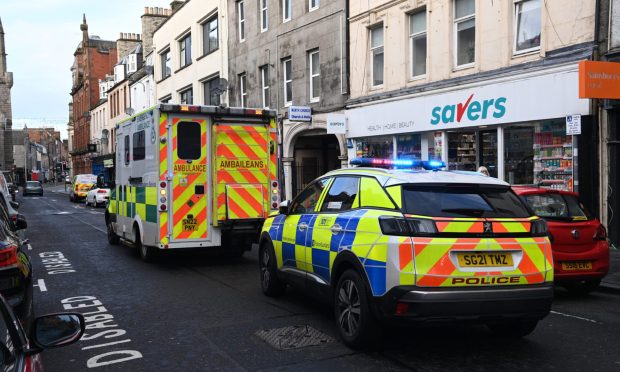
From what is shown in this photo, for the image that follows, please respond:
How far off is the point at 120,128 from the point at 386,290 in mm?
9408

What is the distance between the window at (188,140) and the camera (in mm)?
10578

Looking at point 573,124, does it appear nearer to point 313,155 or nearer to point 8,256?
point 8,256

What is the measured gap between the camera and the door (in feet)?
34.5

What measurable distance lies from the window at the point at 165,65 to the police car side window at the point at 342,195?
105 ft

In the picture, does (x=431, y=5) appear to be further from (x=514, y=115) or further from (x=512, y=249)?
(x=512, y=249)

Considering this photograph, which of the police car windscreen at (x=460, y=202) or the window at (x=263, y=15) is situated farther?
the window at (x=263, y=15)

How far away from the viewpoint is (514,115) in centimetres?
1346

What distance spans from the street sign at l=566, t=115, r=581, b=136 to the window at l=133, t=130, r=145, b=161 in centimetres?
848

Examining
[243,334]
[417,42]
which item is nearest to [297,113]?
[417,42]

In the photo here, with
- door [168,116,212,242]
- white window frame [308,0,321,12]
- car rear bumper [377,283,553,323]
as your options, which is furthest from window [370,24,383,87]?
car rear bumper [377,283,553,323]

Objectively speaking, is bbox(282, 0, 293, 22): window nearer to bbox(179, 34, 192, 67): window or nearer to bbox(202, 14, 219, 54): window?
bbox(202, 14, 219, 54): window

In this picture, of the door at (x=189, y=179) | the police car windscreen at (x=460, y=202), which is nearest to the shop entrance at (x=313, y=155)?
the door at (x=189, y=179)

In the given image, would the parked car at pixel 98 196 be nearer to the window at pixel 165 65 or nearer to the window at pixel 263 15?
the window at pixel 165 65

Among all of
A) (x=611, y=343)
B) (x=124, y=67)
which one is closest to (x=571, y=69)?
(x=611, y=343)
